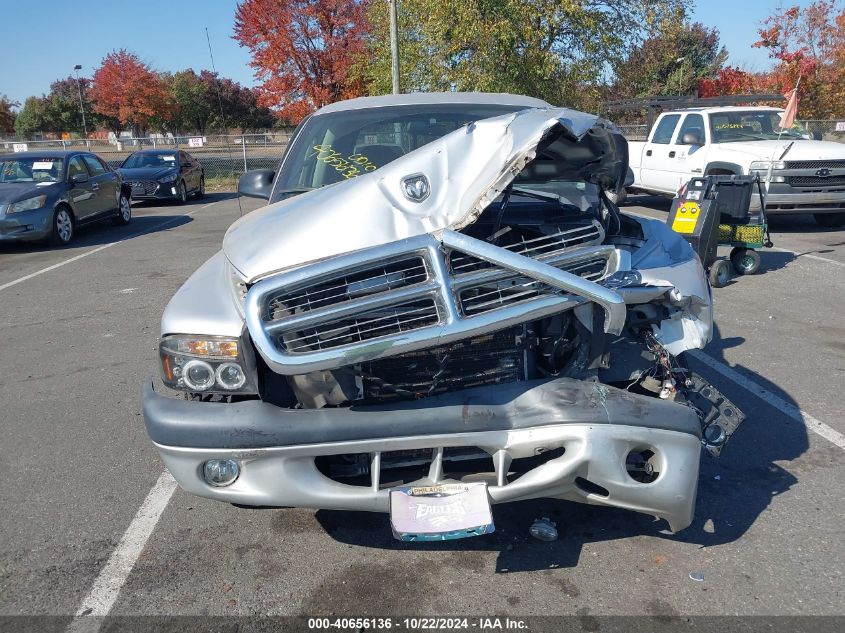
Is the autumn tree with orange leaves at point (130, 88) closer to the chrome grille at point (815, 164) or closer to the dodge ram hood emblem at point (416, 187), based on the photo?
the chrome grille at point (815, 164)

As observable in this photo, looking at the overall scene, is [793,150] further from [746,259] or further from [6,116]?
[6,116]

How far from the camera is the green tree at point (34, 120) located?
170 feet

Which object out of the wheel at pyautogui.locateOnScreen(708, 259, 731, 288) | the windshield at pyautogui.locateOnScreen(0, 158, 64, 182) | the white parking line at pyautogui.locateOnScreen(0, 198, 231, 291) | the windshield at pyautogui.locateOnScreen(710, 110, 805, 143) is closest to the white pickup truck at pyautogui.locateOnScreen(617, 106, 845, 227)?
the windshield at pyautogui.locateOnScreen(710, 110, 805, 143)

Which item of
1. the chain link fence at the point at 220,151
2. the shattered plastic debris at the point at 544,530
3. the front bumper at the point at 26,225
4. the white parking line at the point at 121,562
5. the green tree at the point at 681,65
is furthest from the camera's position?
the green tree at the point at 681,65

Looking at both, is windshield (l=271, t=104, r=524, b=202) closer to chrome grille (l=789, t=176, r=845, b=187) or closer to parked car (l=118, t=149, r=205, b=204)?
chrome grille (l=789, t=176, r=845, b=187)

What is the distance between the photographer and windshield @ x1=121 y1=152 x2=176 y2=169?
1919 cm

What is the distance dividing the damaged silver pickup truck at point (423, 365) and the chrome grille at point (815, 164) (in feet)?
29.9

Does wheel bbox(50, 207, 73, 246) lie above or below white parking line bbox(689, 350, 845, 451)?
above

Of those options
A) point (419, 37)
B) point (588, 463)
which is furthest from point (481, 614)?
point (419, 37)

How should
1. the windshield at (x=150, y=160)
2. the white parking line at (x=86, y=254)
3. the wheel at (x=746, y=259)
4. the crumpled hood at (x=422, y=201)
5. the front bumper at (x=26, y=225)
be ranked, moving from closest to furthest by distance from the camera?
the crumpled hood at (x=422, y=201) → the wheel at (x=746, y=259) → the white parking line at (x=86, y=254) → the front bumper at (x=26, y=225) → the windshield at (x=150, y=160)

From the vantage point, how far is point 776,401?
4.56m

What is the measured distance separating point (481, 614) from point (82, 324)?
18.4ft

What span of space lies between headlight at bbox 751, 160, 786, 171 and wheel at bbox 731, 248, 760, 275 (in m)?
2.99

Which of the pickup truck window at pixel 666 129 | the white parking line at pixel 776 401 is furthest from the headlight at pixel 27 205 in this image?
the pickup truck window at pixel 666 129
